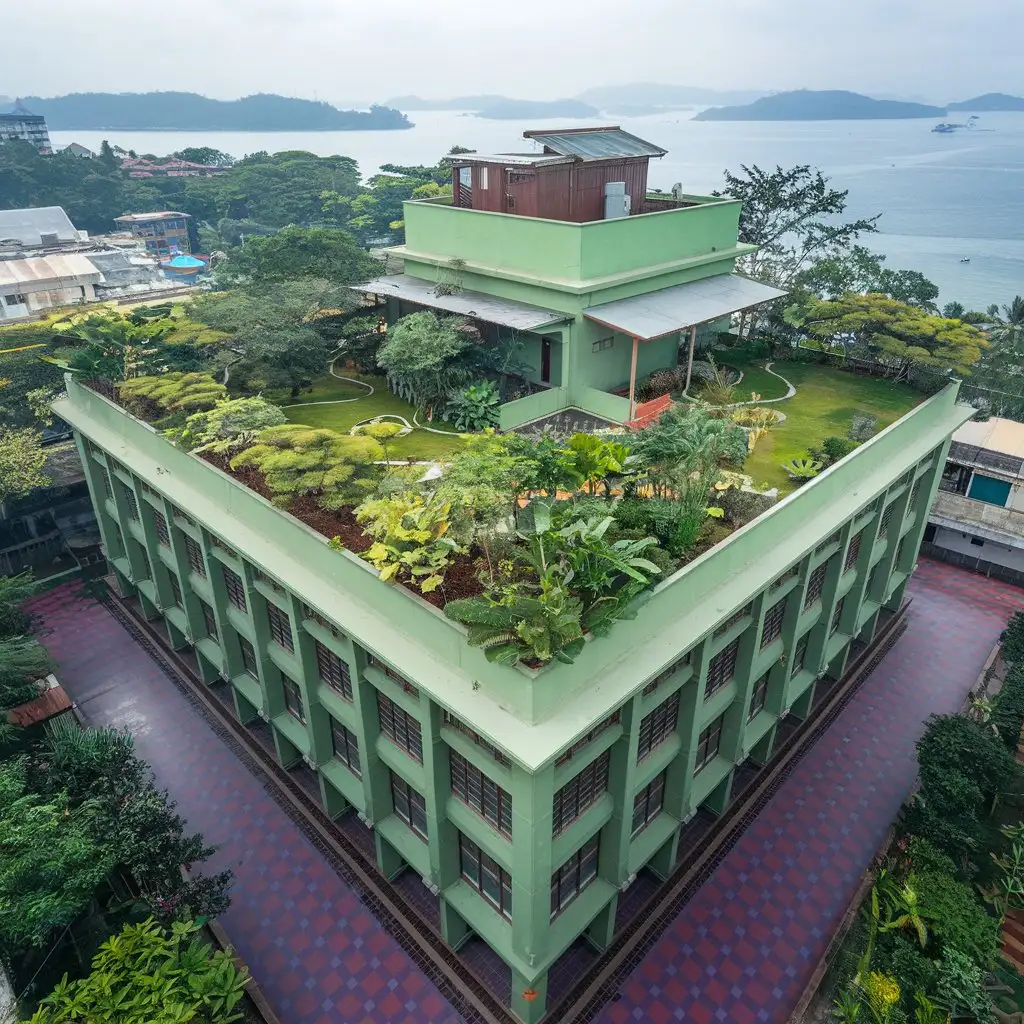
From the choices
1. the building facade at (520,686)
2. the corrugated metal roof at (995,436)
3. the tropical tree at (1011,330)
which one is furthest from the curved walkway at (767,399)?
the tropical tree at (1011,330)

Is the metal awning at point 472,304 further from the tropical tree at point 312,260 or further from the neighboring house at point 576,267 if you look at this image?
the tropical tree at point 312,260

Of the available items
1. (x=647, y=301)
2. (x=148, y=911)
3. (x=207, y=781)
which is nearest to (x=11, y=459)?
(x=207, y=781)

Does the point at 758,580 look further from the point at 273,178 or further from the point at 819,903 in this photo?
the point at 273,178

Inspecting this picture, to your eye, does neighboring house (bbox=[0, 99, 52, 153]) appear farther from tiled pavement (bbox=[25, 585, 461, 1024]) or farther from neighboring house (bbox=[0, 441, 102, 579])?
tiled pavement (bbox=[25, 585, 461, 1024])

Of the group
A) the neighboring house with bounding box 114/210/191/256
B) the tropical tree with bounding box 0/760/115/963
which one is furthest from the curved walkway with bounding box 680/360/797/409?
the neighboring house with bounding box 114/210/191/256

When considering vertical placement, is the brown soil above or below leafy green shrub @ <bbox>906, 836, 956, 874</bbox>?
above

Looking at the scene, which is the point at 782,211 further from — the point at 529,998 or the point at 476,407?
the point at 529,998

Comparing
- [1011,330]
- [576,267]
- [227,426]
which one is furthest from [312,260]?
[1011,330]

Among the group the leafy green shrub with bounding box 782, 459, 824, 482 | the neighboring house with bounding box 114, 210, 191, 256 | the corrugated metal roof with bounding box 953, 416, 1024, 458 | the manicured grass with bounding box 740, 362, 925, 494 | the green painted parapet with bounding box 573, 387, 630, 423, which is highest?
the green painted parapet with bounding box 573, 387, 630, 423
